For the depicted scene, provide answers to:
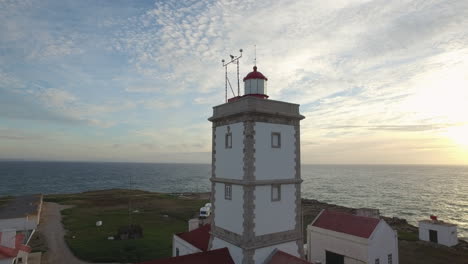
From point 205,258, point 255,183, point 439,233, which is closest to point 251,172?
point 255,183

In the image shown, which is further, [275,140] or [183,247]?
[183,247]

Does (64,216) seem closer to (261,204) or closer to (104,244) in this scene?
(104,244)

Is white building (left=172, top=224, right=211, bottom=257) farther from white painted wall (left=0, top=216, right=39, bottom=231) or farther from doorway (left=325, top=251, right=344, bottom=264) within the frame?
white painted wall (left=0, top=216, right=39, bottom=231)

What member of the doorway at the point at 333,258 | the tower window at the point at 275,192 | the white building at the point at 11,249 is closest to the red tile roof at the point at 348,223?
the doorway at the point at 333,258

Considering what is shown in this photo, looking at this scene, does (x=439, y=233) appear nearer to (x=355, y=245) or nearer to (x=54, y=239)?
→ (x=355, y=245)

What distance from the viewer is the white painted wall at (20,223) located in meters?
37.7

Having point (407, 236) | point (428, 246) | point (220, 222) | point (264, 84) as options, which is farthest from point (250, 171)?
point (407, 236)

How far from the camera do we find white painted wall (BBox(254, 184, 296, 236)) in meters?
16.0

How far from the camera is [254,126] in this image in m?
16.0

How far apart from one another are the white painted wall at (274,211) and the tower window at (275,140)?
7.77 feet

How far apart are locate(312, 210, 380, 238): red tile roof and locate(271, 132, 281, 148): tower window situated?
1183 centimetres

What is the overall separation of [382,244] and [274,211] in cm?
1253

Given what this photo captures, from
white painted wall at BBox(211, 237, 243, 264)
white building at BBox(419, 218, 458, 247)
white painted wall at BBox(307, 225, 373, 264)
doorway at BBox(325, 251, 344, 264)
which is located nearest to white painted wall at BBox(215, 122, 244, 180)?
white painted wall at BBox(211, 237, 243, 264)

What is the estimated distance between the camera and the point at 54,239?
3659cm
